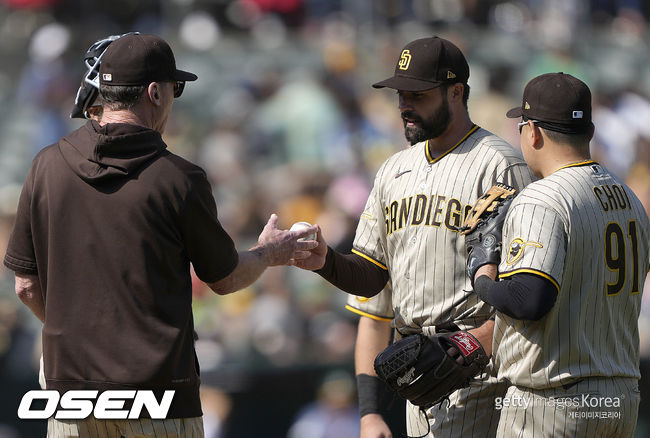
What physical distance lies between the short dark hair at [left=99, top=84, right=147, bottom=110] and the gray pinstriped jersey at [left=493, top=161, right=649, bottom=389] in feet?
4.32

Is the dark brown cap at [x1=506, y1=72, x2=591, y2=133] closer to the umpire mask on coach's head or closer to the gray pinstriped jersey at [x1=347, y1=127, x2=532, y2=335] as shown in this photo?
the gray pinstriped jersey at [x1=347, y1=127, x2=532, y2=335]

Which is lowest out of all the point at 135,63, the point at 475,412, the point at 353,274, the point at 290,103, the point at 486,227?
the point at 475,412

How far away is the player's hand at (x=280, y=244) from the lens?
10.2 ft

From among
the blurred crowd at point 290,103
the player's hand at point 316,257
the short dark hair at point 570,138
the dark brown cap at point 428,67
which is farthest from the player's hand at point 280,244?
the blurred crowd at point 290,103

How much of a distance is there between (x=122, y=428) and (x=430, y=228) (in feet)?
4.63

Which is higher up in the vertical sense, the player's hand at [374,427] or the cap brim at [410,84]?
the cap brim at [410,84]

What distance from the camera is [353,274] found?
3.61 metres

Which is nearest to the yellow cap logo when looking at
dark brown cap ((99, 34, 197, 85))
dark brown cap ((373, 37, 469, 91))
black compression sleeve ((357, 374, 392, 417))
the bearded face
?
dark brown cap ((373, 37, 469, 91))

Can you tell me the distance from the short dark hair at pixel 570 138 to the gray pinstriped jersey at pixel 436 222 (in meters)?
0.33

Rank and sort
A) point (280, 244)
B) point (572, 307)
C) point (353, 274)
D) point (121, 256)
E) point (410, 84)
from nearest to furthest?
point (121, 256)
point (572, 307)
point (280, 244)
point (410, 84)
point (353, 274)

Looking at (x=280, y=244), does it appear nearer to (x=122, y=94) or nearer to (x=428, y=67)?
(x=122, y=94)

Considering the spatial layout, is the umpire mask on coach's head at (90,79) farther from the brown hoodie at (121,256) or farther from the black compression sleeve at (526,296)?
the black compression sleeve at (526,296)

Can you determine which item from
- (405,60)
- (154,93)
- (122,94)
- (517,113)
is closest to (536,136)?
(517,113)

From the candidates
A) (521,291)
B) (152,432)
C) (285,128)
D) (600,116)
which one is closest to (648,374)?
(600,116)
